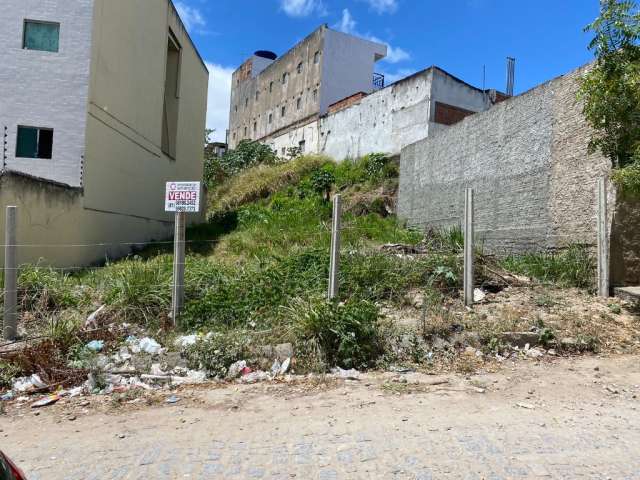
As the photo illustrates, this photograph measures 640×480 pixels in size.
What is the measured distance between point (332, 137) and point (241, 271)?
750 inches

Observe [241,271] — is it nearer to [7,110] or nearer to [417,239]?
[417,239]

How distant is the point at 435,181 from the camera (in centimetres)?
1220

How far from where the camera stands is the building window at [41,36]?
36.7ft

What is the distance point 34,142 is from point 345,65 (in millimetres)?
22483

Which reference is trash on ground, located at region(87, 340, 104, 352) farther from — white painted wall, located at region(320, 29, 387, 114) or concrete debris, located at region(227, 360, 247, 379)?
white painted wall, located at region(320, 29, 387, 114)

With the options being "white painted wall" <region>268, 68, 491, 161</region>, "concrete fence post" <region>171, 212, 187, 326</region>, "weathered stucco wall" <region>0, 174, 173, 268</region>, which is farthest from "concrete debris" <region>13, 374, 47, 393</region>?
"white painted wall" <region>268, 68, 491, 161</region>

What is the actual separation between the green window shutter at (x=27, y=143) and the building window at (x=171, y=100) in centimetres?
599

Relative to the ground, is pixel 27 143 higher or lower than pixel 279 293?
higher

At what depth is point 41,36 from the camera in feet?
36.9

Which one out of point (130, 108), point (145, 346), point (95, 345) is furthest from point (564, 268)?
point (130, 108)

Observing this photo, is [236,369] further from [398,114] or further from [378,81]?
[378,81]

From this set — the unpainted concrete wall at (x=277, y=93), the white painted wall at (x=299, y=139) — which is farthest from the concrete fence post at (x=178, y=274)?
the unpainted concrete wall at (x=277, y=93)

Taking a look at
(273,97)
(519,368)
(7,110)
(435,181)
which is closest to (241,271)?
(519,368)

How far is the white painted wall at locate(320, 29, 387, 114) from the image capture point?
2938 cm
